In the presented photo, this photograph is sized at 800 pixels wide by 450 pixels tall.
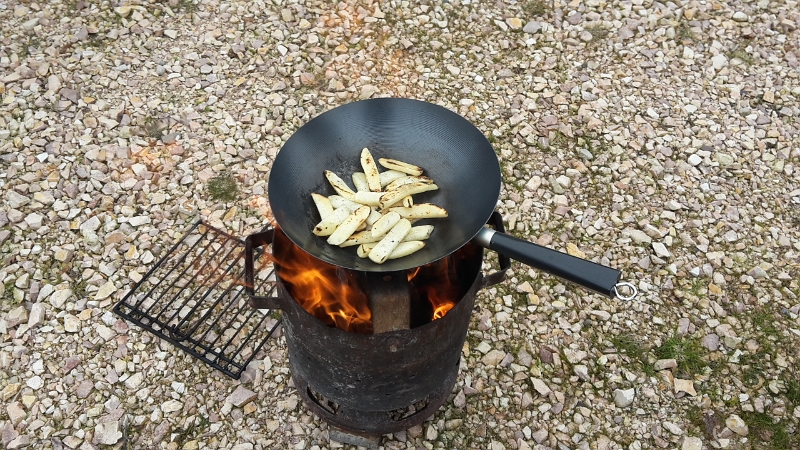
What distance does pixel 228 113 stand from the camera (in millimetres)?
5711

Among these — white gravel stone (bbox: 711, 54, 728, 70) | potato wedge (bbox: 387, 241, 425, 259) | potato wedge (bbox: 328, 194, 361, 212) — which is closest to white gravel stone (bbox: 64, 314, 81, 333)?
potato wedge (bbox: 328, 194, 361, 212)

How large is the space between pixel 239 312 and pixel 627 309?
287cm

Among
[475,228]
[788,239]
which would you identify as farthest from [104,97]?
[788,239]

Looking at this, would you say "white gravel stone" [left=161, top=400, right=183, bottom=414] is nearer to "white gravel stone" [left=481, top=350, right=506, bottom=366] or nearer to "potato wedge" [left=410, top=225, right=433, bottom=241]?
"white gravel stone" [left=481, top=350, right=506, bottom=366]

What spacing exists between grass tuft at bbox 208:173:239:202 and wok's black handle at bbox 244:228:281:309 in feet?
6.79

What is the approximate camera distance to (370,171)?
3139 millimetres

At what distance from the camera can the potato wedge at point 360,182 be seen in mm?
3146

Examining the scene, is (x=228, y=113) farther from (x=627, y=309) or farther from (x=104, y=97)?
(x=627, y=309)

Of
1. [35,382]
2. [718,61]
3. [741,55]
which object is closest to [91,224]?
[35,382]

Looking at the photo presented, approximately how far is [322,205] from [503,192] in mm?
2574

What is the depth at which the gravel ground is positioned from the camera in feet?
13.0

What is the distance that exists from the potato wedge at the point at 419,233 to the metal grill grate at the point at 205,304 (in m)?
1.88

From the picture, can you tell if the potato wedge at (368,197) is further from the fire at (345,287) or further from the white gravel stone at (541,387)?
the white gravel stone at (541,387)

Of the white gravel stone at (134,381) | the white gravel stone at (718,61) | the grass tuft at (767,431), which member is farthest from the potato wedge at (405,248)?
the white gravel stone at (718,61)
